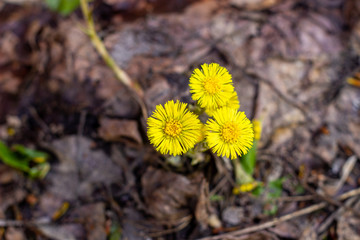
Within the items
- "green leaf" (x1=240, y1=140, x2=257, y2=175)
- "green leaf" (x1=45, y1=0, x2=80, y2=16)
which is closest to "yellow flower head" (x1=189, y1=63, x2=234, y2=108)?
"green leaf" (x1=240, y1=140, x2=257, y2=175)

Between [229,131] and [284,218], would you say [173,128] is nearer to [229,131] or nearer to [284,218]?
[229,131]

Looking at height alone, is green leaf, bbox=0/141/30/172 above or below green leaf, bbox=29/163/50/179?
above

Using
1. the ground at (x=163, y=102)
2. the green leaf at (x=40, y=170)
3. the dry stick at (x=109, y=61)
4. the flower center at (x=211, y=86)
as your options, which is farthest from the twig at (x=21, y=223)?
the flower center at (x=211, y=86)

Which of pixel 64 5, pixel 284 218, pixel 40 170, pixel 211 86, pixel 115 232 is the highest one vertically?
pixel 64 5

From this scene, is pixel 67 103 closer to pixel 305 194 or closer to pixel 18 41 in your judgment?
pixel 18 41

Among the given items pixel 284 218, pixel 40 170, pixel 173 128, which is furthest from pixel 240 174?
pixel 40 170

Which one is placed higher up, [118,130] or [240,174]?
[118,130]

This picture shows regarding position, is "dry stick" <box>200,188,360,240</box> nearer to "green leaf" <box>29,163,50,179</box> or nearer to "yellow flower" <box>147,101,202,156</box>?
"yellow flower" <box>147,101,202,156</box>

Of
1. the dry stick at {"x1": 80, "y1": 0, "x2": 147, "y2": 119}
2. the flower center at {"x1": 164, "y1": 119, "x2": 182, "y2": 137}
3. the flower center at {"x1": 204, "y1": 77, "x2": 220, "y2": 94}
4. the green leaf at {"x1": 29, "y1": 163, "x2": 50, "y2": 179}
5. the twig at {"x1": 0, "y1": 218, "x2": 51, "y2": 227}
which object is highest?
the dry stick at {"x1": 80, "y1": 0, "x2": 147, "y2": 119}
